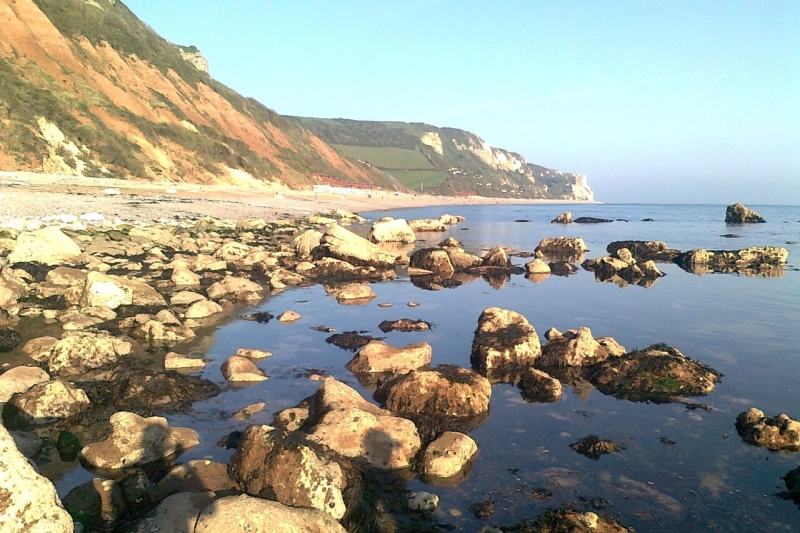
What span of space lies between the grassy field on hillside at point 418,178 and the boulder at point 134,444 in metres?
171

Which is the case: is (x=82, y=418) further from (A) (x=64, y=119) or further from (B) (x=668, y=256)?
(A) (x=64, y=119)

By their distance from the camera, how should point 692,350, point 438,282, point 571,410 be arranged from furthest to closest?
point 438,282 < point 692,350 < point 571,410

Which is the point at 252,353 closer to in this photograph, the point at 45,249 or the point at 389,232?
the point at 45,249

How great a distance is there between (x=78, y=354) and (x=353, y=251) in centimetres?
1293

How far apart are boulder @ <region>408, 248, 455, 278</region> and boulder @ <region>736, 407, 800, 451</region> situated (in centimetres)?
1374

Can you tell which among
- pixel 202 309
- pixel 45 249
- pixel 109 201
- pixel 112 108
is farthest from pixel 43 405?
pixel 112 108

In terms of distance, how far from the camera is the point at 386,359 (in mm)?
9727

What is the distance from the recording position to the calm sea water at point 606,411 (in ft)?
19.0

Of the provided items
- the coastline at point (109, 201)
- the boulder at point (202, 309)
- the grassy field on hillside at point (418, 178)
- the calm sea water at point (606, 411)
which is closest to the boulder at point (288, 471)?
the calm sea water at point (606, 411)

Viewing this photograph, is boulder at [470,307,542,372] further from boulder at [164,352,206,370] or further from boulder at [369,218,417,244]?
boulder at [369,218,417,244]

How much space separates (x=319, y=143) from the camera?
141375mm

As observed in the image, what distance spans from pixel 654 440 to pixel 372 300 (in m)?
9.76

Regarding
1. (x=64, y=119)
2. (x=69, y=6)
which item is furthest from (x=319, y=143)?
(x=64, y=119)

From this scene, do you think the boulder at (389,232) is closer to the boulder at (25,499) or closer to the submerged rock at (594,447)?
the submerged rock at (594,447)
